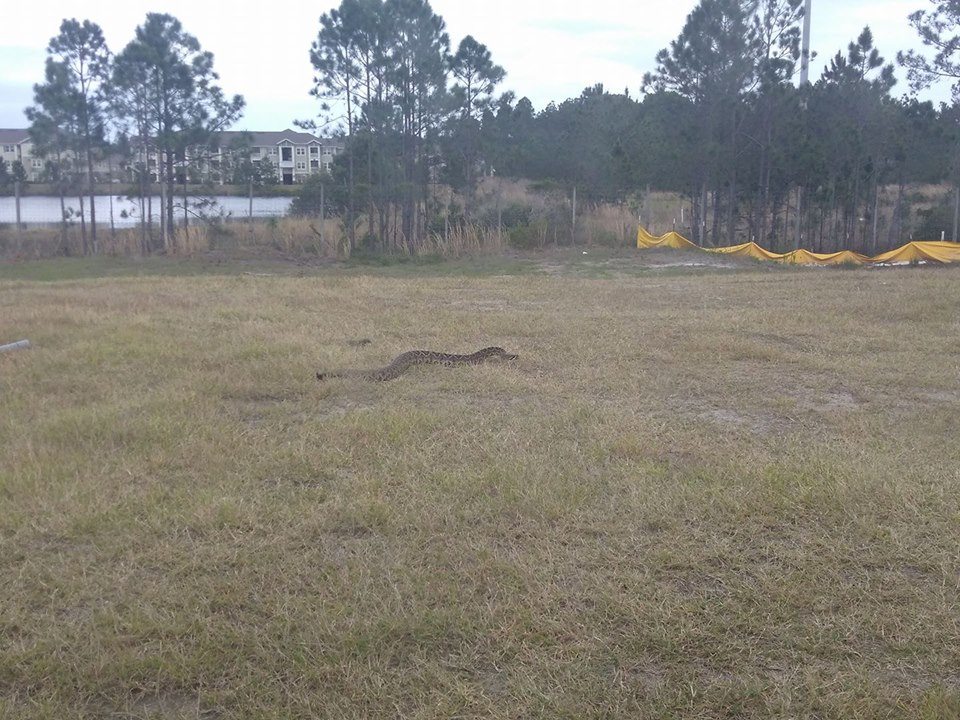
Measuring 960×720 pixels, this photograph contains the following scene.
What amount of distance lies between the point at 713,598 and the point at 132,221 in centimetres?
2255

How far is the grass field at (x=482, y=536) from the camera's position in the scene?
2.48 m

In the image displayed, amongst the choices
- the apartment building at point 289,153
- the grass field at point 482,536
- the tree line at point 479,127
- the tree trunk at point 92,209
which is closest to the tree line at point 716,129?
the tree line at point 479,127

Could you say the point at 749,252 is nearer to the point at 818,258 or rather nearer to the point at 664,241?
the point at 818,258

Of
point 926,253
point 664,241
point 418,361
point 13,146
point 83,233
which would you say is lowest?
point 418,361

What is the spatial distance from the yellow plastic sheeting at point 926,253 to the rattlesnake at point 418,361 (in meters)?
13.9

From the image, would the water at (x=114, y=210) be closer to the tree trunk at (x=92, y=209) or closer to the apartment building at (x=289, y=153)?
the tree trunk at (x=92, y=209)

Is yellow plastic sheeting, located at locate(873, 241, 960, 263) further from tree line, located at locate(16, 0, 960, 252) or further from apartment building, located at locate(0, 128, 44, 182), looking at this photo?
apartment building, located at locate(0, 128, 44, 182)

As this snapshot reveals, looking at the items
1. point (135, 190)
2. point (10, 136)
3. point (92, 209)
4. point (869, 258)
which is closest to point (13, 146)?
point (10, 136)

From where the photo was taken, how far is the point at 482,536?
3.37 meters

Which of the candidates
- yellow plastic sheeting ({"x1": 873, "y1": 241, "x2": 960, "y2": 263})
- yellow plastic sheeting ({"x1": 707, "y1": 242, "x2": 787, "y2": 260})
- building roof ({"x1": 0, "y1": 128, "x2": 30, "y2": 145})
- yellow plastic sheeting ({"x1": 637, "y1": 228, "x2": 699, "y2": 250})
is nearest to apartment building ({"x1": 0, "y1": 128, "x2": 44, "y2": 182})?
building roof ({"x1": 0, "y1": 128, "x2": 30, "y2": 145})

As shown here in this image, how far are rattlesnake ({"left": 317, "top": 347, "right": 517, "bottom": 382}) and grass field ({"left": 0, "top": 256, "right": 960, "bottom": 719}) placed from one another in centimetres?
21

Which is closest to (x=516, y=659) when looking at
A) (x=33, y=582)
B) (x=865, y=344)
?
(x=33, y=582)

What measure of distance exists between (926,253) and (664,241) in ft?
20.2

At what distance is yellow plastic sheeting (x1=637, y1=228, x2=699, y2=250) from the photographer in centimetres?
2212
